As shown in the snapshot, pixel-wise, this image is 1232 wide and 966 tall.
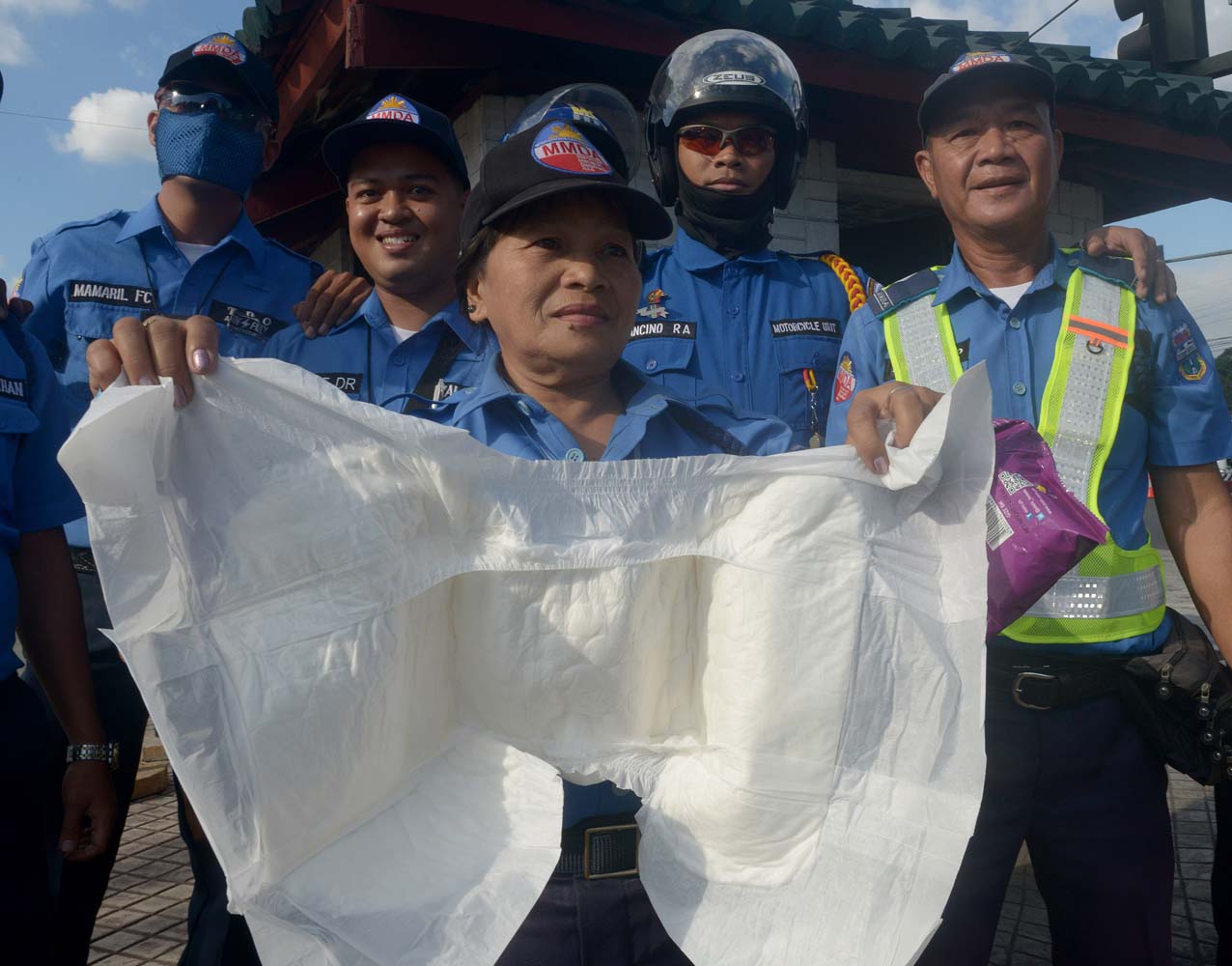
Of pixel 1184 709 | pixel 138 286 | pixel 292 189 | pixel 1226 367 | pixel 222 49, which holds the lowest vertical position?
pixel 1226 367

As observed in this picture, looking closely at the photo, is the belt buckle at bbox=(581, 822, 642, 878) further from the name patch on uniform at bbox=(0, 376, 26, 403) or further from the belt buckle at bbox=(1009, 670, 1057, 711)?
the name patch on uniform at bbox=(0, 376, 26, 403)

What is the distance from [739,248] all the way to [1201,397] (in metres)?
1.07

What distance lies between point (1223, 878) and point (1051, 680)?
85cm

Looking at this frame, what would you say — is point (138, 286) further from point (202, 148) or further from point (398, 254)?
point (398, 254)

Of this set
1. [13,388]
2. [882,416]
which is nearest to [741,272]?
[882,416]

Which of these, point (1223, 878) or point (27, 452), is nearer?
point (27, 452)

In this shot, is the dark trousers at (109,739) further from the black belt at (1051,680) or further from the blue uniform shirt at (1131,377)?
the black belt at (1051,680)

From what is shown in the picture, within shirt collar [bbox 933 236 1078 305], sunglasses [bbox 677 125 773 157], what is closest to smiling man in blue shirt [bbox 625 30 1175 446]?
sunglasses [bbox 677 125 773 157]

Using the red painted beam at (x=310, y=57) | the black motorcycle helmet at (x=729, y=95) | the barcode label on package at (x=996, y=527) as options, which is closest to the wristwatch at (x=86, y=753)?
the barcode label on package at (x=996, y=527)

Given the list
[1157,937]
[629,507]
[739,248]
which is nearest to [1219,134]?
[739,248]

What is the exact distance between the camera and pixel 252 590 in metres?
1.10

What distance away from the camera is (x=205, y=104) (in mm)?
2682

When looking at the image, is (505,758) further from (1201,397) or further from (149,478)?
(1201,397)

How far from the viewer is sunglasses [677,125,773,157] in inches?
93.5
